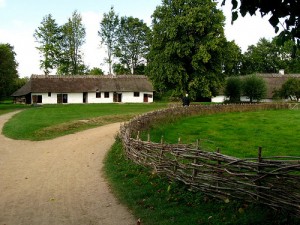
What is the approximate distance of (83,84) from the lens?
59000 mm

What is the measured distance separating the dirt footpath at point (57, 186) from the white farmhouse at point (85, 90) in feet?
131

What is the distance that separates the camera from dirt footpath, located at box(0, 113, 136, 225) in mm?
8008

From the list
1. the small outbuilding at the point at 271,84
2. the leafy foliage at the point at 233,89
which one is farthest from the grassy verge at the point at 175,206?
the small outbuilding at the point at 271,84

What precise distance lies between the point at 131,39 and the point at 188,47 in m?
35.5

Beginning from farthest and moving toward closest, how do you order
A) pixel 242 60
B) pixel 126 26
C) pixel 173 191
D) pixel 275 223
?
1. pixel 242 60
2. pixel 126 26
3. pixel 173 191
4. pixel 275 223

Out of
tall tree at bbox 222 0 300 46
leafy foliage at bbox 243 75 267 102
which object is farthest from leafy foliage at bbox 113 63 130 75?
tall tree at bbox 222 0 300 46

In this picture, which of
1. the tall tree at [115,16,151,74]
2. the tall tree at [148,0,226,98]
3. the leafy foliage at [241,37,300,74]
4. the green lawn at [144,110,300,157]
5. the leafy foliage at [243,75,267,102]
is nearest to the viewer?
the green lawn at [144,110,300,157]

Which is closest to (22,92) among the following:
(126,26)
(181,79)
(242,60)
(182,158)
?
(126,26)

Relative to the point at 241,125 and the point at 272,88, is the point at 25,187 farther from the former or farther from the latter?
the point at 272,88

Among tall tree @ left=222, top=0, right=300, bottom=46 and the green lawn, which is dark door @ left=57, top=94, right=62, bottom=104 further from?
tall tree @ left=222, top=0, right=300, bottom=46

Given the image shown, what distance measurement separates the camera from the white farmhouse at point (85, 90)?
189 feet

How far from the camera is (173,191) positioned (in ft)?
29.7

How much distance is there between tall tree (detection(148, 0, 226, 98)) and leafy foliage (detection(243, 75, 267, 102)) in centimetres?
934

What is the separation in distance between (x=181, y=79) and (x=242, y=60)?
46065 mm
